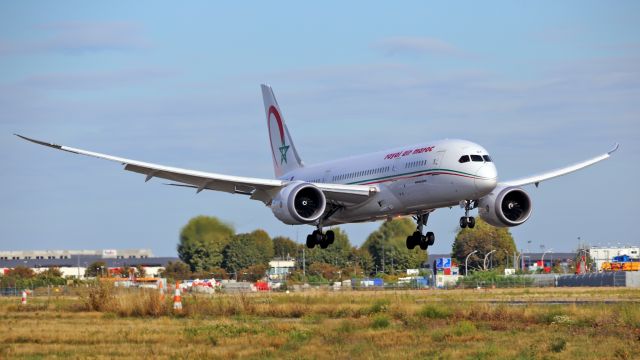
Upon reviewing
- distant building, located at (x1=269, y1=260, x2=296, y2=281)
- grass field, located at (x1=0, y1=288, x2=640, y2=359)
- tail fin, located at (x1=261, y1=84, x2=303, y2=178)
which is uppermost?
tail fin, located at (x1=261, y1=84, x2=303, y2=178)

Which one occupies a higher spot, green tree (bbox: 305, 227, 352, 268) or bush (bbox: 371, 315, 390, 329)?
green tree (bbox: 305, 227, 352, 268)

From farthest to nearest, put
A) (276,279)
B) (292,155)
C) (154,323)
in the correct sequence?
1. (276,279)
2. (292,155)
3. (154,323)

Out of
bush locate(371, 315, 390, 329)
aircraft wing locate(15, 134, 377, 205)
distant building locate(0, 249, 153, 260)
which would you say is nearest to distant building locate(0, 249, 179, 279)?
distant building locate(0, 249, 153, 260)

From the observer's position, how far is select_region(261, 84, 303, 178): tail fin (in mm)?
66062

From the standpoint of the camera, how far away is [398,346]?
31422 mm

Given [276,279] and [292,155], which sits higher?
[292,155]

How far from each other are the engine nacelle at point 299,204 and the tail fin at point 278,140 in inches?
495

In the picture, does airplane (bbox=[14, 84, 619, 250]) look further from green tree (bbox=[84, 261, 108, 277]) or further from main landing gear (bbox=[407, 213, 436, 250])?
green tree (bbox=[84, 261, 108, 277])

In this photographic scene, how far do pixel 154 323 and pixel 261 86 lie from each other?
108 feet

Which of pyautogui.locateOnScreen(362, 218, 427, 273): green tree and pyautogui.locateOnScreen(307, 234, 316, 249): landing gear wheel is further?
pyautogui.locateOnScreen(362, 218, 427, 273): green tree

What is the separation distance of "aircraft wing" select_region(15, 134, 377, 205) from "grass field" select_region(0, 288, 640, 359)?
19.3ft

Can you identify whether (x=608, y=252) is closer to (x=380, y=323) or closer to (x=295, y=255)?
(x=295, y=255)

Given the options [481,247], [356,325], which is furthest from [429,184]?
[481,247]

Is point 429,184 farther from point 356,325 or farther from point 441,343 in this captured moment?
point 441,343
